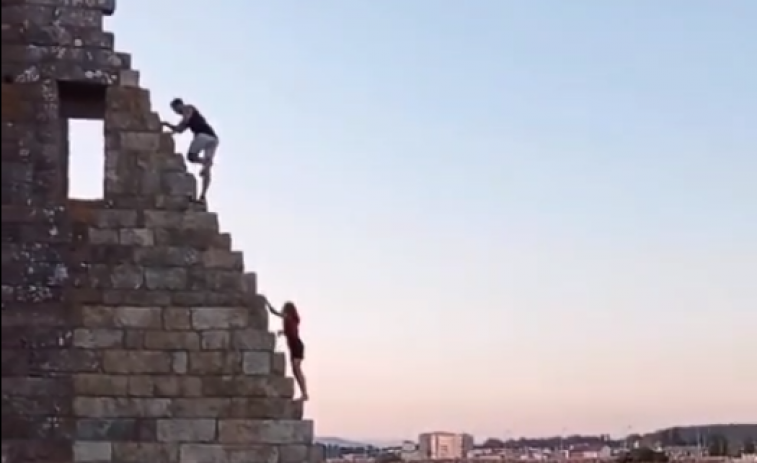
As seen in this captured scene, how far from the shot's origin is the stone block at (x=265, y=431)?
480 inches

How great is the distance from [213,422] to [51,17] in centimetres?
443

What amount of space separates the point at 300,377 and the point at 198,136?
276 centimetres

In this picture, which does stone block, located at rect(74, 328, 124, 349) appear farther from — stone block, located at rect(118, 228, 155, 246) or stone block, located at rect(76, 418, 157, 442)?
stone block, located at rect(118, 228, 155, 246)

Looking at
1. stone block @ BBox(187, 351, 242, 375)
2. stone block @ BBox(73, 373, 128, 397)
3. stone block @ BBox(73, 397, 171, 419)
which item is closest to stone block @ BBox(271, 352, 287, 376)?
stone block @ BBox(187, 351, 242, 375)

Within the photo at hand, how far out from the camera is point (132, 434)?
12.0 m

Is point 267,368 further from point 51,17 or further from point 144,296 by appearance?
point 51,17

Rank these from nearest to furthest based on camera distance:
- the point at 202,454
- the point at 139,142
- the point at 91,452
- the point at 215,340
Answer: the point at 91,452 → the point at 202,454 → the point at 215,340 → the point at 139,142

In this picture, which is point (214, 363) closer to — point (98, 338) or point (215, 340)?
point (215, 340)

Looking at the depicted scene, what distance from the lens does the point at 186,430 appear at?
12.1 m

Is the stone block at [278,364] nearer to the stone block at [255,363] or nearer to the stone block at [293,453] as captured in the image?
the stone block at [255,363]

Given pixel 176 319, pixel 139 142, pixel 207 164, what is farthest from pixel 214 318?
pixel 139 142

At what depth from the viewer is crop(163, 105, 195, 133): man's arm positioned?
Result: 503 inches

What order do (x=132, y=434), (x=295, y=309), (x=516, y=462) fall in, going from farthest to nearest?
1. (x=516, y=462)
2. (x=295, y=309)
3. (x=132, y=434)

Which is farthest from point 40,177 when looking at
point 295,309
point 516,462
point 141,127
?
point 516,462
